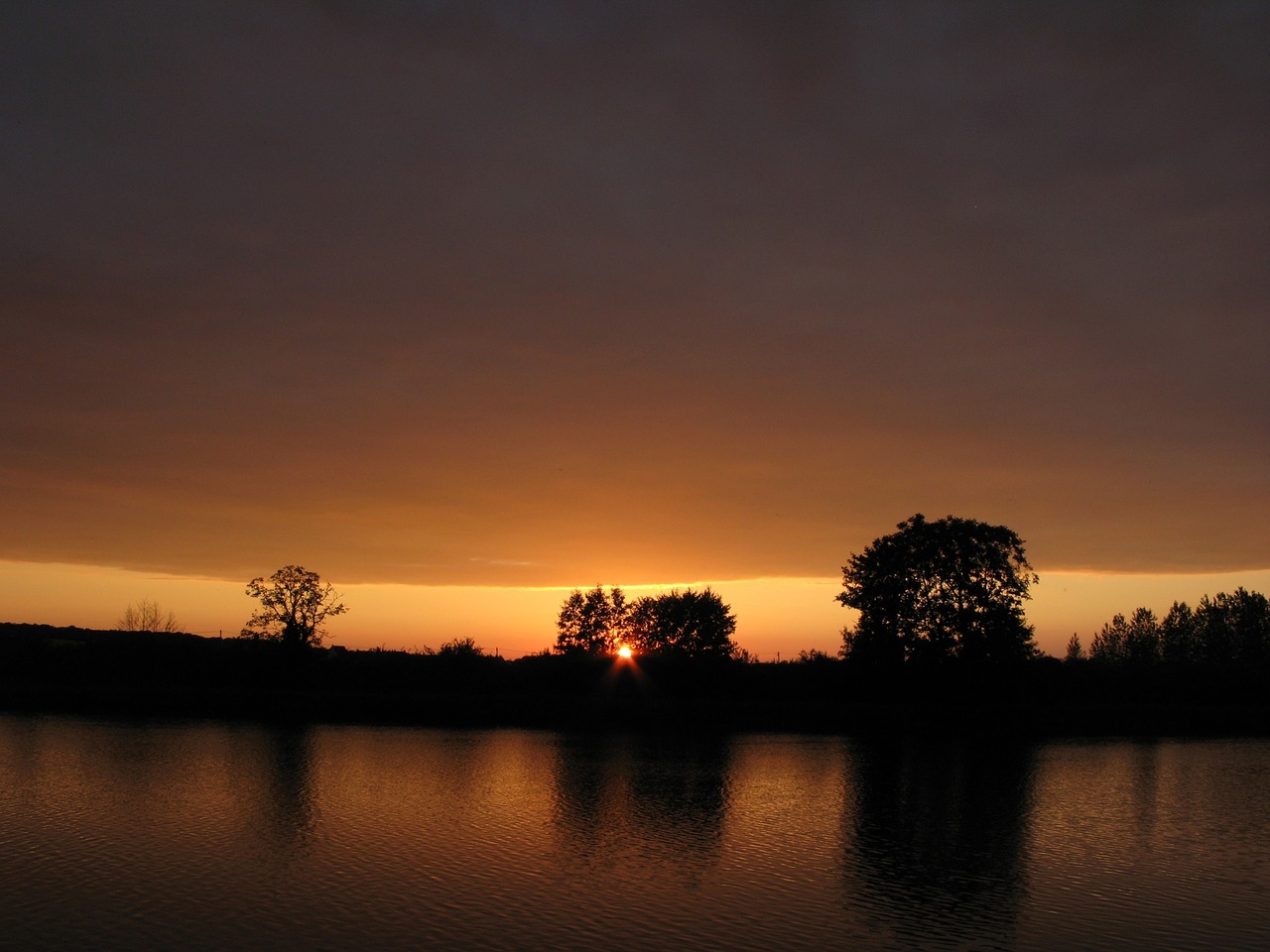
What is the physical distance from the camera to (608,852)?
96.8 feet

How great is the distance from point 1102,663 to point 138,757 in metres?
87.3

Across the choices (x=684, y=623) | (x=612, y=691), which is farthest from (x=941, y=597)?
(x=684, y=623)

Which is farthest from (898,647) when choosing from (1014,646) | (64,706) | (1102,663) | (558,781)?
(64,706)

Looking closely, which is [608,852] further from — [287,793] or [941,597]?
[941,597]

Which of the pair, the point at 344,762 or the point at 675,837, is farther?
the point at 344,762

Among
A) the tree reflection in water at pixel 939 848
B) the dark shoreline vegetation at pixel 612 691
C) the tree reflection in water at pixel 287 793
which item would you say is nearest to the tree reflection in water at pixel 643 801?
the tree reflection in water at pixel 939 848

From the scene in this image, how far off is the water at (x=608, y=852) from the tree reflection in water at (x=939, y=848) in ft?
0.47

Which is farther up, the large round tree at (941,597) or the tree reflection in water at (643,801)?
the large round tree at (941,597)

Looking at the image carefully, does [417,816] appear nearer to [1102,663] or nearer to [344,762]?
[344,762]

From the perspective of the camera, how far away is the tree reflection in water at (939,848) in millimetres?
22828

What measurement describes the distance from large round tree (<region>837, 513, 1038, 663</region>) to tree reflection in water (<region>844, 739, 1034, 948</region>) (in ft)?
101

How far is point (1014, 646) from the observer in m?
86.0

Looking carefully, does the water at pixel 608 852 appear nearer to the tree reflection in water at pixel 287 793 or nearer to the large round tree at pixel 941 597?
the tree reflection in water at pixel 287 793

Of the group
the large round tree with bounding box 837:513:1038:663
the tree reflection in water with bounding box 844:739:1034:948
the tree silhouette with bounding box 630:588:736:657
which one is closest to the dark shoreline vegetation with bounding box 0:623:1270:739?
the large round tree with bounding box 837:513:1038:663
